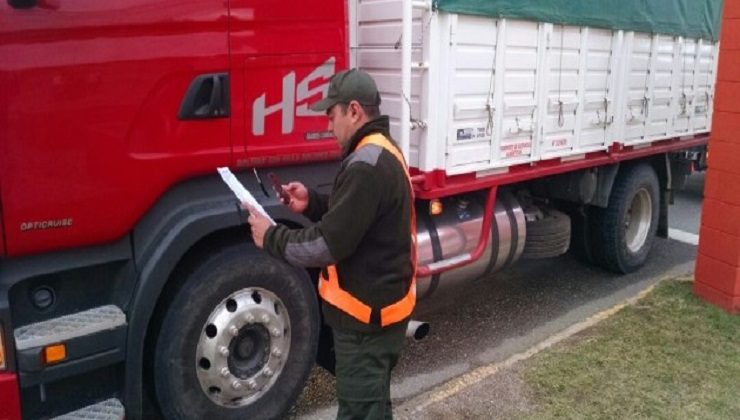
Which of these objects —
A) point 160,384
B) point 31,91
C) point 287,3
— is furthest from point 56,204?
point 287,3

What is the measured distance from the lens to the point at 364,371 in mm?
2701

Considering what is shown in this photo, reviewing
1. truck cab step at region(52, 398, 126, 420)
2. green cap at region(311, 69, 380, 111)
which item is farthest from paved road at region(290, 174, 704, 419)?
green cap at region(311, 69, 380, 111)

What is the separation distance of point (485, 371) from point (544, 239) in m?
1.64

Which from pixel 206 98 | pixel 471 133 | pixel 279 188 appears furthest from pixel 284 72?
pixel 471 133

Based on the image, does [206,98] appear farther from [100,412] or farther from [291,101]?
[100,412]

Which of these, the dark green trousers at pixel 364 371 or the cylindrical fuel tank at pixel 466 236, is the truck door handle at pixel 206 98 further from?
the cylindrical fuel tank at pixel 466 236

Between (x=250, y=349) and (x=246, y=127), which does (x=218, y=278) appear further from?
(x=246, y=127)

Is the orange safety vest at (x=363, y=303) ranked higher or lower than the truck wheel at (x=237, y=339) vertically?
higher

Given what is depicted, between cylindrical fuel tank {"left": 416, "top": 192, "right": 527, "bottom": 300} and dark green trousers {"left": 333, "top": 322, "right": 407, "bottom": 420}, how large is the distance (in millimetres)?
1607

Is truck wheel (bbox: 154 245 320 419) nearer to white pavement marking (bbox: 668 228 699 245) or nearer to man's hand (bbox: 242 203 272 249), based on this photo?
man's hand (bbox: 242 203 272 249)

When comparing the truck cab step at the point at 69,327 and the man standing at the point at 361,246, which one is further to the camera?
the truck cab step at the point at 69,327

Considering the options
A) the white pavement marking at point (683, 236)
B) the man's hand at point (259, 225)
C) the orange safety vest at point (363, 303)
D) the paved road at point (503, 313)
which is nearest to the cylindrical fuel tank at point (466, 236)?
the paved road at point (503, 313)

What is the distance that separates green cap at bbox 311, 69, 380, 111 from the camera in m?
2.57

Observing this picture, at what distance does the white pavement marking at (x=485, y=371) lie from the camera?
3.92 meters
